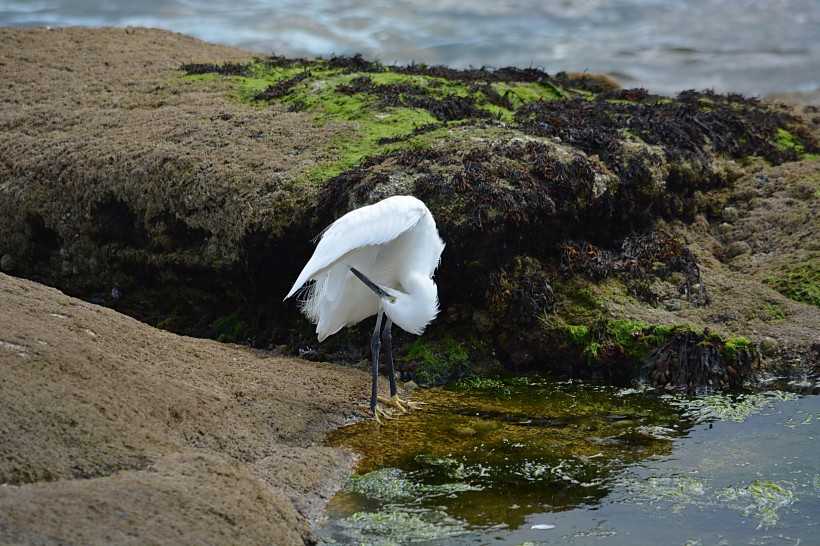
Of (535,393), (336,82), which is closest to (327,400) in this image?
(535,393)

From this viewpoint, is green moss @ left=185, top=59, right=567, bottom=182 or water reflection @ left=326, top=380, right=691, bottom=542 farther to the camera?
green moss @ left=185, top=59, right=567, bottom=182

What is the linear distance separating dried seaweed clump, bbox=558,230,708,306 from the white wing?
200 centimetres

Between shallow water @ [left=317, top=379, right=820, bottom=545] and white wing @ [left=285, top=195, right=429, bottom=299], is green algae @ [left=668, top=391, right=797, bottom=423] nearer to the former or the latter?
shallow water @ [left=317, top=379, right=820, bottom=545]

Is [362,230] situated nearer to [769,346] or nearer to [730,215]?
[769,346]

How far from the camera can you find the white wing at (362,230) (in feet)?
20.2

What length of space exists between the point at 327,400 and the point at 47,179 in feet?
14.7

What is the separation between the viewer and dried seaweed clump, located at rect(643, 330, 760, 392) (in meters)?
6.76

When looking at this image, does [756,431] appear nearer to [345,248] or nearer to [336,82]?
[345,248]

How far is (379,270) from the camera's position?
6934mm

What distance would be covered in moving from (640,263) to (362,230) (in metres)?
3.09

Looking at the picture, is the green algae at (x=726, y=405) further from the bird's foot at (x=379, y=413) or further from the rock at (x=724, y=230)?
the rock at (x=724, y=230)

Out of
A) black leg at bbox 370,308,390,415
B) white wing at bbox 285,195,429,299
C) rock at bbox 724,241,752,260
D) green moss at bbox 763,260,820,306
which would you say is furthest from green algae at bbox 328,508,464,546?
rock at bbox 724,241,752,260

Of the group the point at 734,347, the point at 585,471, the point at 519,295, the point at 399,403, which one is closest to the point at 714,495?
the point at 585,471

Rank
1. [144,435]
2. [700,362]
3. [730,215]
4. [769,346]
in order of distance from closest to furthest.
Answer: [144,435], [700,362], [769,346], [730,215]
